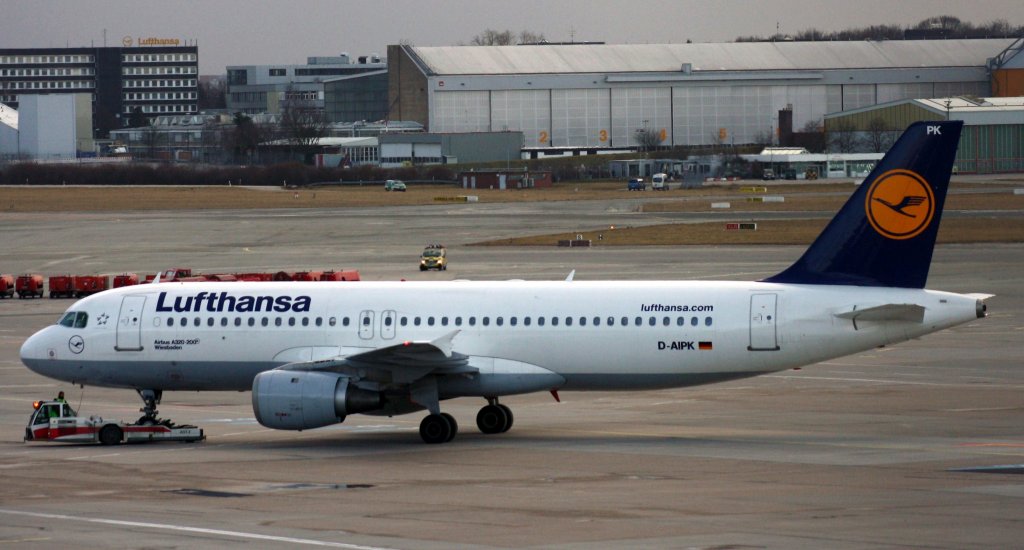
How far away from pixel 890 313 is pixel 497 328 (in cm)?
877

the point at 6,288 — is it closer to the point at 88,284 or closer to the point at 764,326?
the point at 88,284

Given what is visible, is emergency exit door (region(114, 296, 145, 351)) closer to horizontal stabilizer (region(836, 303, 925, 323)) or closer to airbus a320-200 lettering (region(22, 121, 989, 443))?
airbus a320-200 lettering (region(22, 121, 989, 443))

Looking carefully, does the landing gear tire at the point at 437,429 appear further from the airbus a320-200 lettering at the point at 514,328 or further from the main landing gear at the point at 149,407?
the main landing gear at the point at 149,407

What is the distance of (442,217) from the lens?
124 m

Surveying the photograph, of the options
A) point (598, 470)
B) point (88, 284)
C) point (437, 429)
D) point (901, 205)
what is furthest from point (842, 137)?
point (598, 470)

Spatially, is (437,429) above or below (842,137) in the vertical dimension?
below

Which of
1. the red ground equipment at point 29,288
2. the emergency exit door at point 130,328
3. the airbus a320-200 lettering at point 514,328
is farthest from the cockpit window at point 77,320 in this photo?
the red ground equipment at point 29,288

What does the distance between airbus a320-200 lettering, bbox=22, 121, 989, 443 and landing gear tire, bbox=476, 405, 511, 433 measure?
0.9 inches

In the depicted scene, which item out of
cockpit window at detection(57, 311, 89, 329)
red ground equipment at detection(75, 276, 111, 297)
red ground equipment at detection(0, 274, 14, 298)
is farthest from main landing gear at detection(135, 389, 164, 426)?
red ground equipment at detection(0, 274, 14, 298)

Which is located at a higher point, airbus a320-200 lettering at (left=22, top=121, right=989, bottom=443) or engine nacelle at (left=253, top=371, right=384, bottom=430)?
airbus a320-200 lettering at (left=22, top=121, right=989, bottom=443)

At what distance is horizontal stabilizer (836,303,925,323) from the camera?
103 ft

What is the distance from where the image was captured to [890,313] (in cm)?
3166

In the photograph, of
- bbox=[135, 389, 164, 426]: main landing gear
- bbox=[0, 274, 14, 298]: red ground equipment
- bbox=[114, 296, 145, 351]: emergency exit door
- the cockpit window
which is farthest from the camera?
bbox=[0, 274, 14, 298]: red ground equipment

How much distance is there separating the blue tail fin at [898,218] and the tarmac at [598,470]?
3621 millimetres
